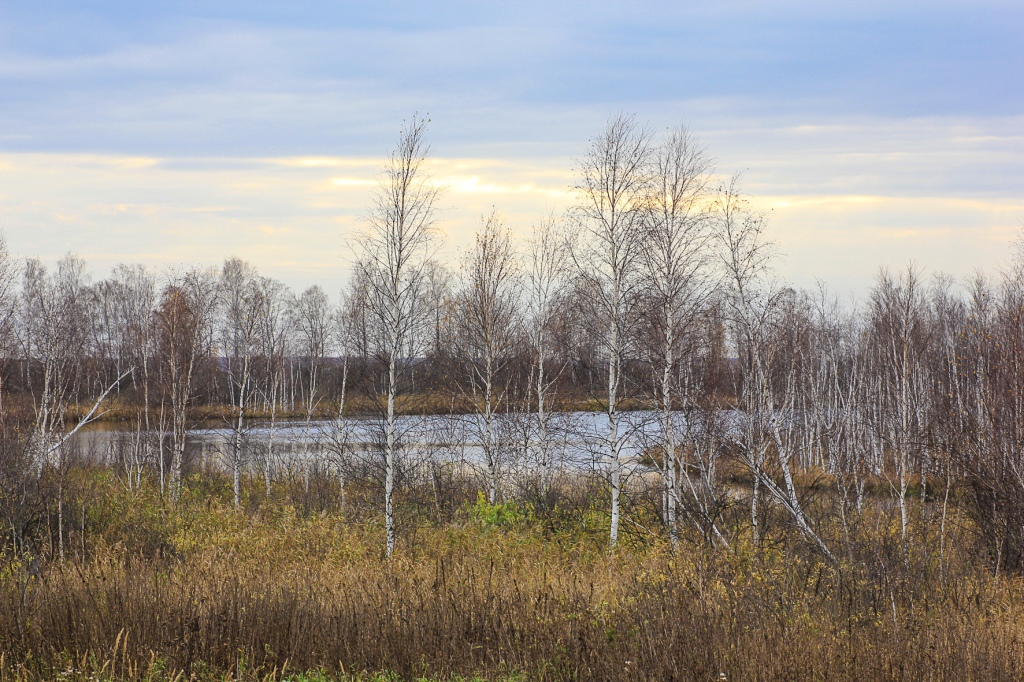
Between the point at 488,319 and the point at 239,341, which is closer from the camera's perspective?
the point at 488,319

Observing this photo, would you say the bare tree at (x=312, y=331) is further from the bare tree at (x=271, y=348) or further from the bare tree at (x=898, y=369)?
the bare tree at (x=898, y=369)

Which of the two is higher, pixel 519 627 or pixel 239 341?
pixel 239 341

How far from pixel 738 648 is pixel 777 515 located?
1241 centimetres

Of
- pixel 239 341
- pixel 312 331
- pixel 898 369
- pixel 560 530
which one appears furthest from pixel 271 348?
pixel 898 369

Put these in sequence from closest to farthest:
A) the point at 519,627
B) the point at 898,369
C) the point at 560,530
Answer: the point at 519,627 → the point at 560,530 → the point at 898,369

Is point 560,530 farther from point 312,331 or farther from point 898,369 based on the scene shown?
point 312,331

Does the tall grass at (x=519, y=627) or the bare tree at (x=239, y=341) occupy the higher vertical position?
the bare tree at (x=239, y=341)

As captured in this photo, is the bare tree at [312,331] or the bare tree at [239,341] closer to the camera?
the bare tree at [239,341]

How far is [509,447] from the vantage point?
2447cm

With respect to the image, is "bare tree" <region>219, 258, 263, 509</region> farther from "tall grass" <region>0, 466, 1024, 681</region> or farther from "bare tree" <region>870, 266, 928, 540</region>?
"bare tree" <region>870, 266, 928, 540</region>

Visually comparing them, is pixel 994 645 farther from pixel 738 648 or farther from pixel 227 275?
pixel 227 275

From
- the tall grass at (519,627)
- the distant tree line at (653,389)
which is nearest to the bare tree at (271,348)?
the distant tree line at (653,389)

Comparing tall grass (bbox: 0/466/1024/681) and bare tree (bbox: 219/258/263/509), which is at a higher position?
bare tree (bbox: 219/258/263/509)

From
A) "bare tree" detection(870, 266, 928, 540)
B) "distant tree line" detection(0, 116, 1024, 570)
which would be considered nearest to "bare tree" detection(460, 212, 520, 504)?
"distant tree line" detection(0, 116, 1024, 570)
